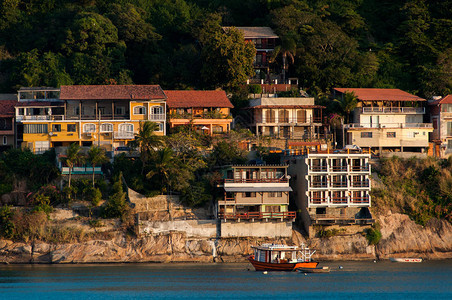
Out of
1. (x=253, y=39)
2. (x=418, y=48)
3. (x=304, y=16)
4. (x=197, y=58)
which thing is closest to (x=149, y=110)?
(x=197, y=58)

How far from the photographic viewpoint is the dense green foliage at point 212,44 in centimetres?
10219

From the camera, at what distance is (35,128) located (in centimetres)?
9144

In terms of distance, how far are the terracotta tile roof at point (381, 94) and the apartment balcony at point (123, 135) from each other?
25396 mm

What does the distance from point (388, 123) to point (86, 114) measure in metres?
34.1

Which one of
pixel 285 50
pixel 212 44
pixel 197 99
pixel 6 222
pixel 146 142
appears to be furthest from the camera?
pixel 285 50

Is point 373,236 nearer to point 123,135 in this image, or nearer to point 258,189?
point 258,189

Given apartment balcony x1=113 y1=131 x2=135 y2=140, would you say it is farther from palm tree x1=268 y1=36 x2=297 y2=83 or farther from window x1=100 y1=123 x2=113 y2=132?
palm tree x1=268 y1=36 x2=297 y2=83

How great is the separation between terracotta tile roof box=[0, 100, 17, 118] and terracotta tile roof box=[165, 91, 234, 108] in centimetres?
1706

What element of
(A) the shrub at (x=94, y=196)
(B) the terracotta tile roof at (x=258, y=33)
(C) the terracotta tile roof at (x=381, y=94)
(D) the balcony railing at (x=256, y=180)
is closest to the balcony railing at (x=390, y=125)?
(C) the terracotta tile roof at (x=381, y=94)

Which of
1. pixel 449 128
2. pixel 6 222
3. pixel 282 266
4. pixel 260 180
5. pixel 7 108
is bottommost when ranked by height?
A: pixel 282 266

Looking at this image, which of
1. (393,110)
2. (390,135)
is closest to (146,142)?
(390,135)

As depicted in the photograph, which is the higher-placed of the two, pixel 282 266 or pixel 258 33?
pixel 258 33

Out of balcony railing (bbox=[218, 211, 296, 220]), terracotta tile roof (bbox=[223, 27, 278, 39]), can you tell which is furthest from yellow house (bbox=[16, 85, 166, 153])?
terracotta tile roof (bbox=[223, 27, 278, 39])

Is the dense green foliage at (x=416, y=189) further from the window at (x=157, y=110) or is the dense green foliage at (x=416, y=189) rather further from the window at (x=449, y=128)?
the window at (x=157, y=110)
